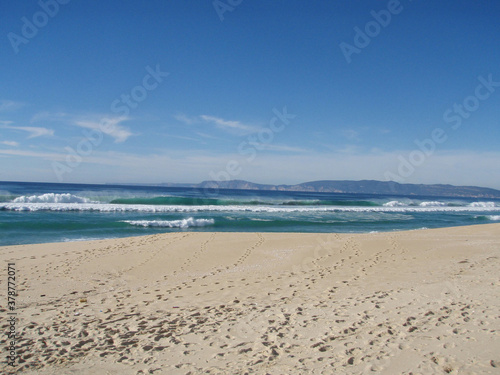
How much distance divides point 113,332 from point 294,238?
944 cm

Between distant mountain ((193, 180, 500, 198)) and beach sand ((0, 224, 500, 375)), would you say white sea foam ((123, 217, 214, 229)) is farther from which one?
distant mountain ((193, 180, 500, 198))

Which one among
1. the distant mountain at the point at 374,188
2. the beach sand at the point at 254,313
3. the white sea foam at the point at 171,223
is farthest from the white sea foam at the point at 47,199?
the distant mountain at the point at 374,188

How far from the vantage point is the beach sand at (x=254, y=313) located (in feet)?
11.4

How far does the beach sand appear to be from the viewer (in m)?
3.46

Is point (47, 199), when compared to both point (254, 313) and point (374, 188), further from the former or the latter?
point (374, 188)

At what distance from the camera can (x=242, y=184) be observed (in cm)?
13812

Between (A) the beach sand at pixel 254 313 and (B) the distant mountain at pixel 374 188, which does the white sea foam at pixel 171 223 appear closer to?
(A) the beach sand at pixel 254 313

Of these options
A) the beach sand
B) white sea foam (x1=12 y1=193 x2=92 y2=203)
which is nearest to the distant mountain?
white sea foam (x1=12 y1=193 x2=92 y2=203)

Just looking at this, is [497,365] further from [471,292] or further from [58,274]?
[58,274]

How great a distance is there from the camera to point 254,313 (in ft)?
16.2

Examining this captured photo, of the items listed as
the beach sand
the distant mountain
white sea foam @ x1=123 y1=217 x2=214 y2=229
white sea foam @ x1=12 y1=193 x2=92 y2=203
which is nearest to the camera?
the beach sand

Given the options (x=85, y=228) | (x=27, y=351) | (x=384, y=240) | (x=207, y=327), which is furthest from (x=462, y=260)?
(x=85, y=228)

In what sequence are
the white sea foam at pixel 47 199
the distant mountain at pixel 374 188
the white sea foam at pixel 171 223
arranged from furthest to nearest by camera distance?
1. the distant mountain at pixel 374 188
2. the white sea foam at pixel 47 199
3. the white sea foam at pixel 171 223

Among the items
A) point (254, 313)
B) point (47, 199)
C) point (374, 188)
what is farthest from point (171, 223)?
point (374, 188)
